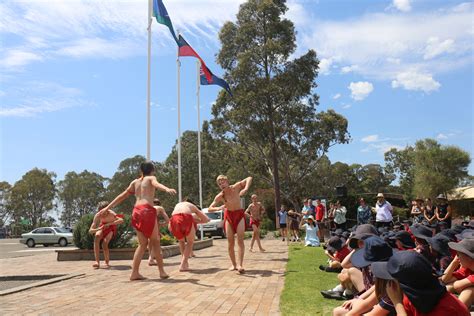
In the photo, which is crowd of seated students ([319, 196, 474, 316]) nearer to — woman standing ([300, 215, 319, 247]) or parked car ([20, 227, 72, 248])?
woman standing ([300, 215, 319, 247])

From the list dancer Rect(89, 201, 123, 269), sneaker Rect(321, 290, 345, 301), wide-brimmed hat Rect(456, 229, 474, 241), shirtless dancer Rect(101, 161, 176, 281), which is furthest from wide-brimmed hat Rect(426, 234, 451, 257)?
dancer Rect(89, 201, 123, 269)

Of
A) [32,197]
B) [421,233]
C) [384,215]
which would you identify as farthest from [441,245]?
[32,197]

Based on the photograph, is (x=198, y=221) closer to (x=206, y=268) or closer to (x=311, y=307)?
(x=206, y=268)

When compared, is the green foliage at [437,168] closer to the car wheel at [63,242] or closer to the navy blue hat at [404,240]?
the car wheel at [63,242]

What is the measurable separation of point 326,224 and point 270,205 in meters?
21.2

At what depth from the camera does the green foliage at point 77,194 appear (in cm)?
6556

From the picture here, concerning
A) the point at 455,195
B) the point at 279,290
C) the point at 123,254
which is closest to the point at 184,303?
the point at 279,290

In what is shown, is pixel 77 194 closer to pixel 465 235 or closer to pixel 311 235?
pixel 311 235

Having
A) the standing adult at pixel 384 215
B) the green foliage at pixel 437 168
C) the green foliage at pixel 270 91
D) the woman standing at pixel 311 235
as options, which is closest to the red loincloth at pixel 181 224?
the standing adult at pixel 384 215

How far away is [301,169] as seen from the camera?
115 feet

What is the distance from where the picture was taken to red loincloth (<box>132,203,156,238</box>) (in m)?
7.50

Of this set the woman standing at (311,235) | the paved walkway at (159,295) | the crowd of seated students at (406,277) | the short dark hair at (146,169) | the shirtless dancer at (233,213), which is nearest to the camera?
the crowd of seated students at (406,277)

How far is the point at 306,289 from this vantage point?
20.9 ft

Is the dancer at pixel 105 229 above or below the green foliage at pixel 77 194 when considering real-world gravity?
below
